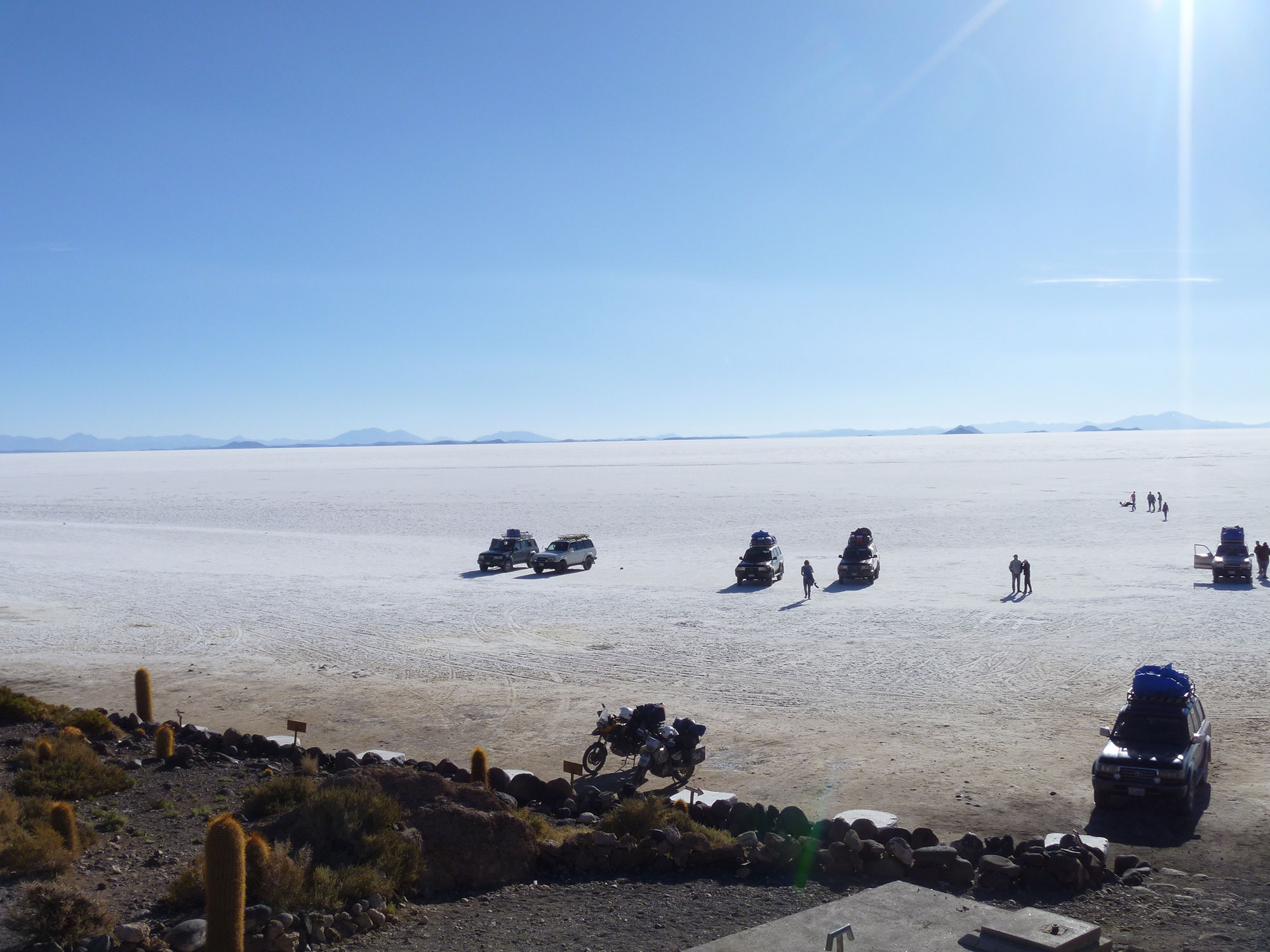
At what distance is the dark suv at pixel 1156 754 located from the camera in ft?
40.7

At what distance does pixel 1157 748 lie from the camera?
13.1 meters

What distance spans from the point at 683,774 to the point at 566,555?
25.9 metres

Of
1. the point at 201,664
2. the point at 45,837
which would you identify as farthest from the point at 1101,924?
the point at 201,664

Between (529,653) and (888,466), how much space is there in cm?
11669

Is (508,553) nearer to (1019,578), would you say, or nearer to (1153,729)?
(1019,578)

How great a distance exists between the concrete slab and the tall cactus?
12.1ft

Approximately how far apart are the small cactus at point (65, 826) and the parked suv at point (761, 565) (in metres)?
26.2

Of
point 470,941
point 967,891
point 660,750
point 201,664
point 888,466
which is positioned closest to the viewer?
point 470,941

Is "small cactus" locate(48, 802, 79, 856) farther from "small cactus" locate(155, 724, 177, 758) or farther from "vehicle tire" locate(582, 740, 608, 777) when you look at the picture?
"vehicle tire" locate(582, 740, 608, 777)

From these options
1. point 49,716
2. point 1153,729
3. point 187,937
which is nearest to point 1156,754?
point 1153,729

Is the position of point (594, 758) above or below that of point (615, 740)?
below

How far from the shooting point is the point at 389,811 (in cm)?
1030

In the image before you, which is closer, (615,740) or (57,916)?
(57,916)

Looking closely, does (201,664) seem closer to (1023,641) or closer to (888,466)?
(1023,641)
